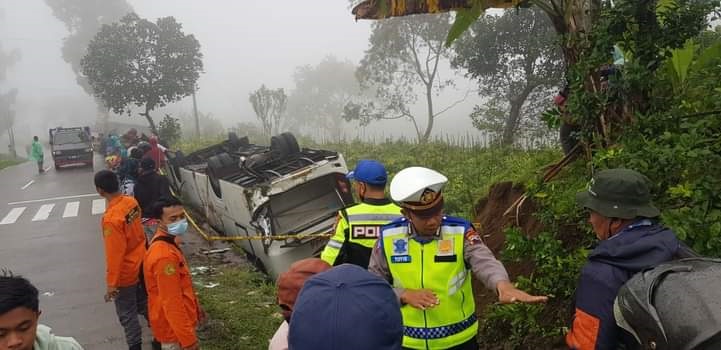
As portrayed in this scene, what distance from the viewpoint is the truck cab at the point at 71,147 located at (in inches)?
878

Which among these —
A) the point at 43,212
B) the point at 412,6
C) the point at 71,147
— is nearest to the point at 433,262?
the point at 412,6

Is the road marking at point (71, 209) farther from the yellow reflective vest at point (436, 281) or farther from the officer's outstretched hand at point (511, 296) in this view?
the officer's outstretched hand at point (511, 296)

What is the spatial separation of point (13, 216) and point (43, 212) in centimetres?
68

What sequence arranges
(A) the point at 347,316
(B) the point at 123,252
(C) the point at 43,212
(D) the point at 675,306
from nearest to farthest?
(A) the point at 347,316 → (D) the point at 675,306 → (B) the point at 123,252 → (C) the point at 43,212

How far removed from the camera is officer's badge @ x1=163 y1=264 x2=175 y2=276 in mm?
3580

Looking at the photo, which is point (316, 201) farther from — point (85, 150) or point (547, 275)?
point (85, 150)

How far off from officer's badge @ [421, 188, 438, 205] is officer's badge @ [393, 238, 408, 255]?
9.4 inches

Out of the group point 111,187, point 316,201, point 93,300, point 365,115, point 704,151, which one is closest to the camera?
point 704,151

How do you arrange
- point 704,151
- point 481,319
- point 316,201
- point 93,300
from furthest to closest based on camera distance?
point 316,201, point 93,300, point 481,319, point 704,151

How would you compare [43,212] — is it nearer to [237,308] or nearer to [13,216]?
[13,216]

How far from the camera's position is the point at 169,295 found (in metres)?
3.59

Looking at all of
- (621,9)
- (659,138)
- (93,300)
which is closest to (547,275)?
(659,138)

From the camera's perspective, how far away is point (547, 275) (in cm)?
324

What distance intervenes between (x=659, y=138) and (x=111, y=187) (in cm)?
446
